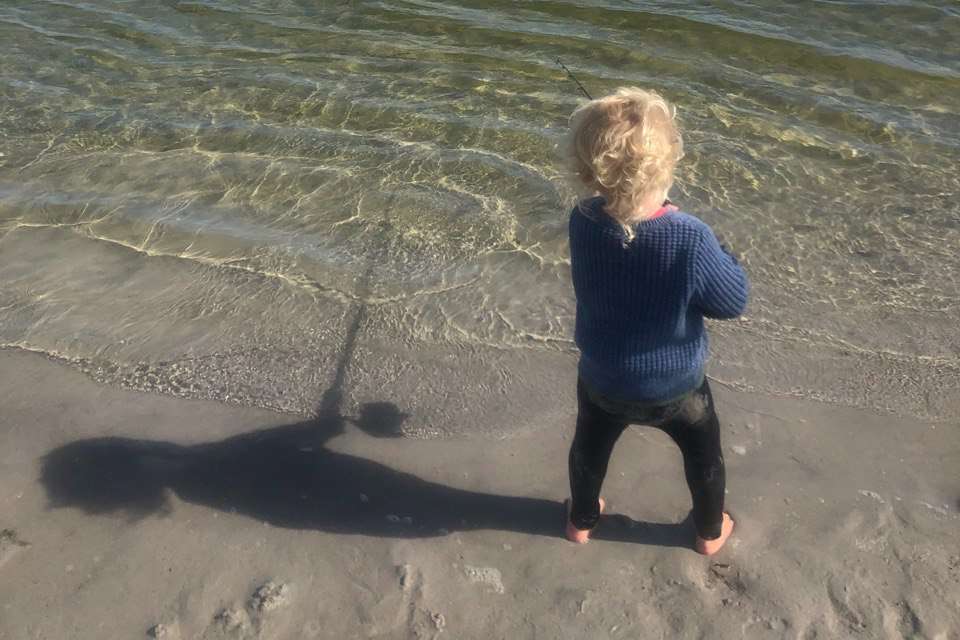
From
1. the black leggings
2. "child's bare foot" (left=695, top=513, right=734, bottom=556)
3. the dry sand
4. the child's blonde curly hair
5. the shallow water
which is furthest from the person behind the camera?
the shallow water

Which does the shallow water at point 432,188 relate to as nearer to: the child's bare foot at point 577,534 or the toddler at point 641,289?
the child's bare foot at point 577,534

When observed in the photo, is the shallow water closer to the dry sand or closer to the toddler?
the dry sand

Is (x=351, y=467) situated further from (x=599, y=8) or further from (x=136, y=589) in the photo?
(x=599, y=8)

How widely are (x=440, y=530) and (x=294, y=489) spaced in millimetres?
654

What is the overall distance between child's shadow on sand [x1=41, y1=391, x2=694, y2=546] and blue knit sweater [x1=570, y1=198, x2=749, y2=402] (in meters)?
0.84

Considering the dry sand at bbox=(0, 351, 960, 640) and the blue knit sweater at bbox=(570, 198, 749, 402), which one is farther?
the dry sand at bbox=(0, 351, 960, 640)

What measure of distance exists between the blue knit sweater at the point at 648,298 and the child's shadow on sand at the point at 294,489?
0.84 metres

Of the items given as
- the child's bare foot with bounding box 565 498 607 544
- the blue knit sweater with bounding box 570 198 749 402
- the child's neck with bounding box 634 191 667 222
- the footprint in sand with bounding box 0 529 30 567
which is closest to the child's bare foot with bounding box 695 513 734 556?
the child's bare foot with bounding box 565 498 607 544

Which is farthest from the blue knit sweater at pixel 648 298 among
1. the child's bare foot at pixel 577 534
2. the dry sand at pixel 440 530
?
the dry sand at pixel 440 530

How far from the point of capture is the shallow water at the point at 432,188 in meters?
4.36

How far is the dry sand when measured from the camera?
3000mm

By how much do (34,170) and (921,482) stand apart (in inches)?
237

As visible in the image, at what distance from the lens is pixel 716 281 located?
254cm

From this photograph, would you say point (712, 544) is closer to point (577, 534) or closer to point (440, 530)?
point (577, 534)
